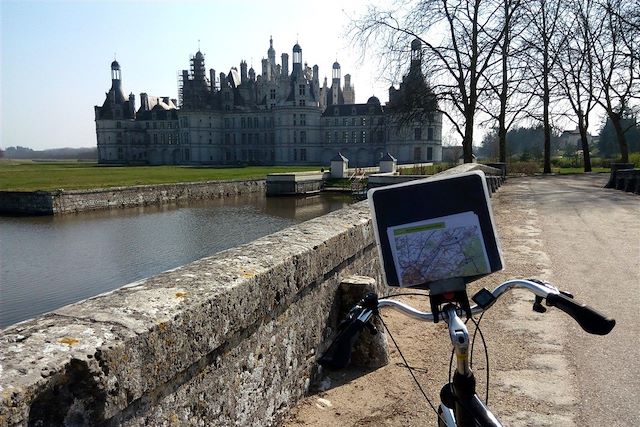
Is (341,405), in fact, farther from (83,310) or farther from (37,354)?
(37,354)

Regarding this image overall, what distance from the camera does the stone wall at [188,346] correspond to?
163 centimetres

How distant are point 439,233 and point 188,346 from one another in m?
1.24

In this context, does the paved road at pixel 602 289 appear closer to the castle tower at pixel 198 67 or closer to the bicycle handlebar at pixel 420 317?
the bicycle handlebar at pixel 420 317

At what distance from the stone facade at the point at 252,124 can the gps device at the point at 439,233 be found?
7599 centimetres

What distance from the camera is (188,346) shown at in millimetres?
2172

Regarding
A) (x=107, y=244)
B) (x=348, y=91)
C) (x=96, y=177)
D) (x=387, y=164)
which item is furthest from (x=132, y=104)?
(x=107, y=244)

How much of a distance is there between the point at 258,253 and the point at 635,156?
35.3 m

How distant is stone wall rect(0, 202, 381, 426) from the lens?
1.63 metres

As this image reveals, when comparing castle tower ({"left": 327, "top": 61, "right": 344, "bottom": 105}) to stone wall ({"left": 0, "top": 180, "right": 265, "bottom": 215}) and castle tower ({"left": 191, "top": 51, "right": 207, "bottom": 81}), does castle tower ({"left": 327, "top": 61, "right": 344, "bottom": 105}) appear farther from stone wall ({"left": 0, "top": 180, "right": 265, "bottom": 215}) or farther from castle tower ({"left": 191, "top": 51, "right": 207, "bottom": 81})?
stone wall ({"left": 0, "top": 180, "right": 265, "bottom": 215})

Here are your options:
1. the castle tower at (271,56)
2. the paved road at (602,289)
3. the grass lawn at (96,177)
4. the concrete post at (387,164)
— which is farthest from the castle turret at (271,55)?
the paved road at (602,289)

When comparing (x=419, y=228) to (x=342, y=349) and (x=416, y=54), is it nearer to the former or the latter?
(x=342, y=349)

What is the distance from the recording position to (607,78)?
95.4 ft

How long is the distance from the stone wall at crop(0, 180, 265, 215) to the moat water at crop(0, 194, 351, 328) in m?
1.05

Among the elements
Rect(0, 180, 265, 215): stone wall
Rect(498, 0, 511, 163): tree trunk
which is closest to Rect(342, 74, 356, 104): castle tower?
Rect(0, 180, 265, 215): stone wall
